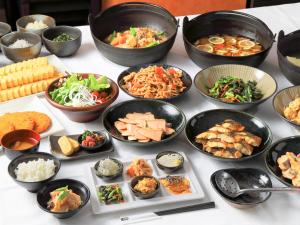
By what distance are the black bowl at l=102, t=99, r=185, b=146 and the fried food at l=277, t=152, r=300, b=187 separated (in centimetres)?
42

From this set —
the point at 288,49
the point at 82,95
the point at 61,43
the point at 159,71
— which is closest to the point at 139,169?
the point at 82,95

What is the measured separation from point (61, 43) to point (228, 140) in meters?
1.07

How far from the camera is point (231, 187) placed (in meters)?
1.65

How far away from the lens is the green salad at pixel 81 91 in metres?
1.97

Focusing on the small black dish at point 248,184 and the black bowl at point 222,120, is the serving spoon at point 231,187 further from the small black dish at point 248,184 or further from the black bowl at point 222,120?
the black bowl at point 222,120

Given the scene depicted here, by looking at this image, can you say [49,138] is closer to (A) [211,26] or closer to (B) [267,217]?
(B) [267,217]

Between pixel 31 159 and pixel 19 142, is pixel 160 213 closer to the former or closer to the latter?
pixel 31 159

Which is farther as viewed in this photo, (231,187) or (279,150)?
(279,150)

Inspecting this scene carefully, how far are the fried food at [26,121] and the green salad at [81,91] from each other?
4.0 inches

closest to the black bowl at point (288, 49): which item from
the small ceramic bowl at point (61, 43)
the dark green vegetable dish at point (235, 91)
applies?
the dark green vegetable dish at point (235, 91)

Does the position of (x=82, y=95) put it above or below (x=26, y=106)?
above

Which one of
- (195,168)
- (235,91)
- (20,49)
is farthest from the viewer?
(20,49)

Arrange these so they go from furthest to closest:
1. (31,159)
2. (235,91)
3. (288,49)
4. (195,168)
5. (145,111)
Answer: (288,49) → (235,91) → (145,111) → (195,168) → (31,159)

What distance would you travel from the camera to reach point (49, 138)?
6.05ft
